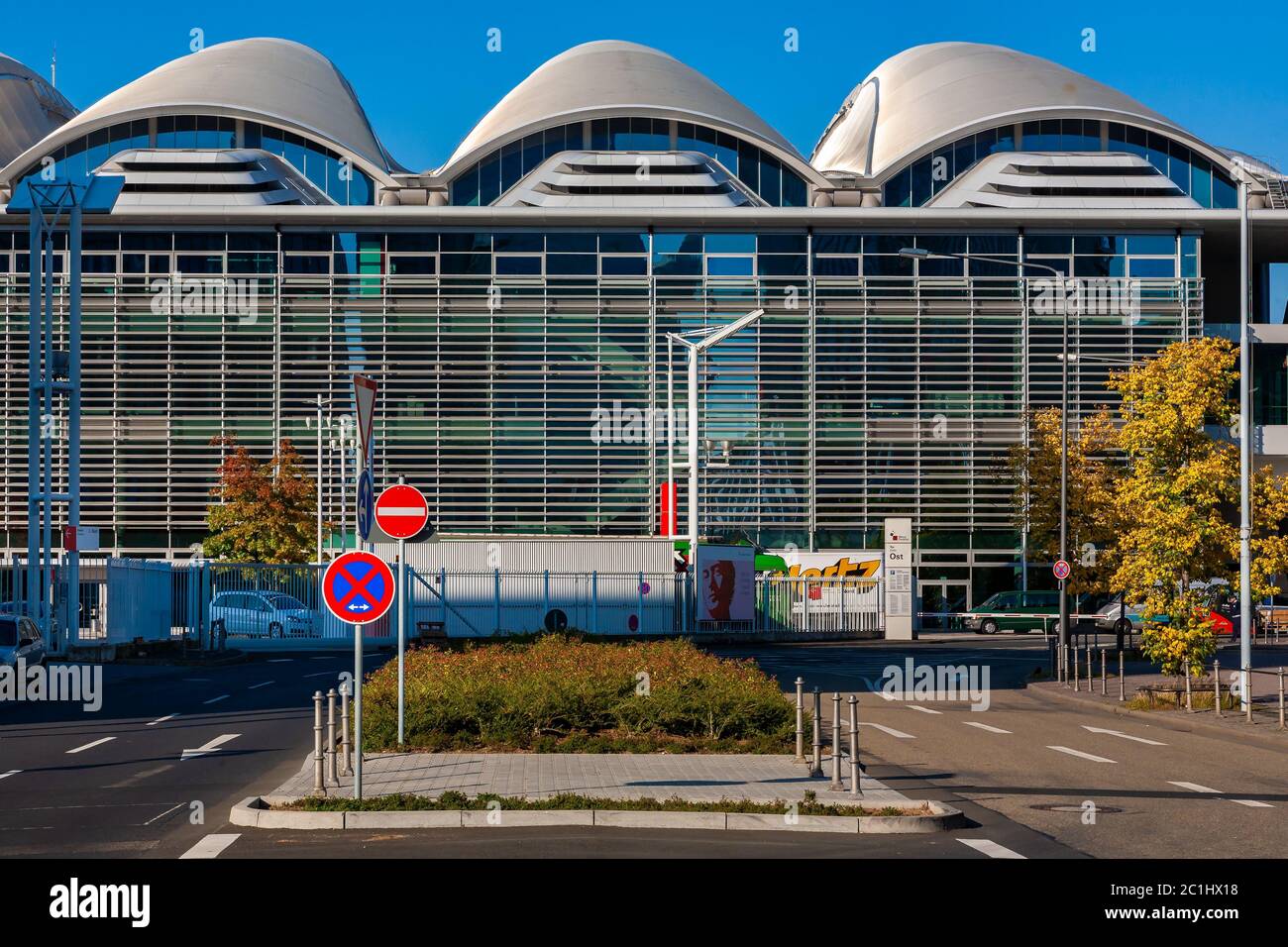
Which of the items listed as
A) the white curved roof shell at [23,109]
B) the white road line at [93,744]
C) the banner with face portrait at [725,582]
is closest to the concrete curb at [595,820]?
the white road line at [93,744]

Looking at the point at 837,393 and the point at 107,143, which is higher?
the point at 107,143

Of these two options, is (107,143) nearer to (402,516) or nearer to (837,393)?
(837,393)

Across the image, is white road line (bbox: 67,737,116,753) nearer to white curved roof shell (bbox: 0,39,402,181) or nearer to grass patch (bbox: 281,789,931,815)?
grass patch (bbox: 281,789,931,815)

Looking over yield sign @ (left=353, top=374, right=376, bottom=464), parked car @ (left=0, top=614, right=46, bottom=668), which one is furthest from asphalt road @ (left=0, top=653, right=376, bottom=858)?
yield sign @ (left=353, top=374, right=376, bottom=464)

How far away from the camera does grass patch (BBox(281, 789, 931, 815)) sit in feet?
40.8

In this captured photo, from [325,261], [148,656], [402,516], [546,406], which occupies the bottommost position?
[148,656]

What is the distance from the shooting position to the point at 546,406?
208 feet

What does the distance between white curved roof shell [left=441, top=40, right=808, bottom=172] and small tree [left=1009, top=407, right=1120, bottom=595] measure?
17.1 meters

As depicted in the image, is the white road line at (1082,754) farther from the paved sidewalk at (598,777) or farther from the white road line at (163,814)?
the white road line at (163,814)

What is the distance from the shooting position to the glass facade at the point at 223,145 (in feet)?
220

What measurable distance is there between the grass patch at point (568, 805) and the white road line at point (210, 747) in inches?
222

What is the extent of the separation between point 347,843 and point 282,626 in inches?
1477

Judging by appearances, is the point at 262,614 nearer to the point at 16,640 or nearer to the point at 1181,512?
the point at 16,640

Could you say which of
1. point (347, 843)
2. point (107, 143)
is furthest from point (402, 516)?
point (107, 143)
